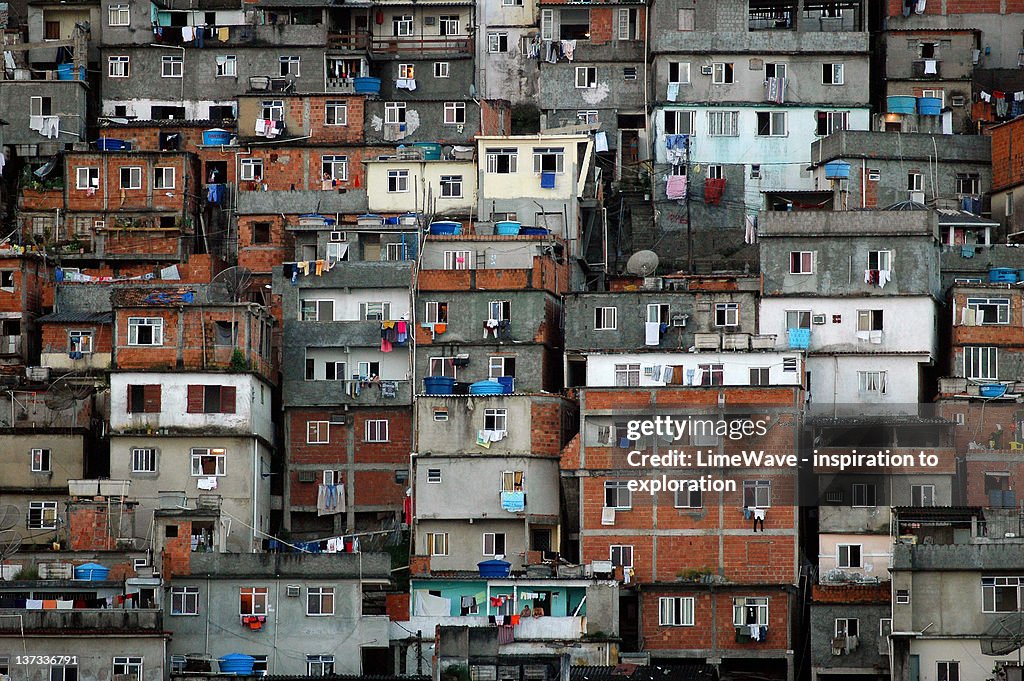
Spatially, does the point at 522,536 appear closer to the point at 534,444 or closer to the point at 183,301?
the point at 534,444

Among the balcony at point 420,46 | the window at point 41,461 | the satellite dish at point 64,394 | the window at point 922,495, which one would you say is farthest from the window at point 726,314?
the balcony at point 420,46

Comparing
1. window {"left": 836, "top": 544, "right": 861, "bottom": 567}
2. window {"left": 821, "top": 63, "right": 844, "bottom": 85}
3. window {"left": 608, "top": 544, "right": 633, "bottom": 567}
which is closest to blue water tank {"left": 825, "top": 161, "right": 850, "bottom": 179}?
window {"left": 821, "top": 63, "right": 844, "bottom": 85}

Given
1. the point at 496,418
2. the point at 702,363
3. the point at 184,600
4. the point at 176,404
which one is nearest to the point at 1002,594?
the point at 702,363

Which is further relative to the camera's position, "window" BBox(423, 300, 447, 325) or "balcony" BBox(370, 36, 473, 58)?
"balcony" BBox(370, 36, 473, 58)

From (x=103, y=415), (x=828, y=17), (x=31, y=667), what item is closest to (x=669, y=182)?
(x=828, y=17)

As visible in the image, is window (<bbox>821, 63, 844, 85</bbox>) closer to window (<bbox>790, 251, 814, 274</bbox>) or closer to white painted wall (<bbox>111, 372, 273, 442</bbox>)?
window (<bbox>790, 251, 814, 274</bbox>)

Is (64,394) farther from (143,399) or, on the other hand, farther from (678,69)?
(678,69)

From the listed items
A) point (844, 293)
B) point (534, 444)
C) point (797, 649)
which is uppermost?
point (844, 293)
